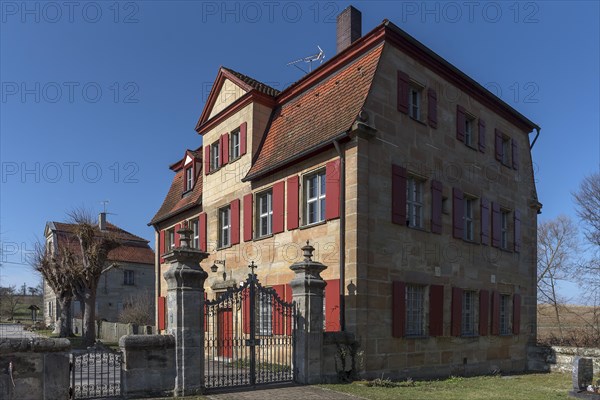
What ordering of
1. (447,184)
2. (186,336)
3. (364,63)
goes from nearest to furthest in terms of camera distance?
(186,336) → (364,63) → (447,184)

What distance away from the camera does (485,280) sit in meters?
17.3

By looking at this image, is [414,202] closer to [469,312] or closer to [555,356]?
[469,312]

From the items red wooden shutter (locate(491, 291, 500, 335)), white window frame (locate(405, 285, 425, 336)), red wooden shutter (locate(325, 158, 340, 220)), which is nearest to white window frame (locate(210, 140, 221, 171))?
red wooden shutter (locate(325, 158, 340, 220))

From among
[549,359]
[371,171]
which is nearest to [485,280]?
[549,359]

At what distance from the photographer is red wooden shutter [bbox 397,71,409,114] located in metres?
14.4

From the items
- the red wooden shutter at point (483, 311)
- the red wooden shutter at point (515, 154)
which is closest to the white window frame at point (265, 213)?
the red wooden shutter at point (483, 311)

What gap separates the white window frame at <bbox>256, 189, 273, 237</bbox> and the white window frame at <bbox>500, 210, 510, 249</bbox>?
8746 millimetres

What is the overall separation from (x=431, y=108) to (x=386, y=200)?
12.6 ft

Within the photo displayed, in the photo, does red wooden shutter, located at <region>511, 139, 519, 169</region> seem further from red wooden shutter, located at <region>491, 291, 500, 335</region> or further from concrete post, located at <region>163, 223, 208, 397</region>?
concrete post, located at <region>163, 223, 208, 397</region>

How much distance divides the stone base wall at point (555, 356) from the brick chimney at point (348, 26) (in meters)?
13.2

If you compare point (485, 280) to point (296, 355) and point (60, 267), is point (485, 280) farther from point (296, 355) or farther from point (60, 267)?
point (60, 267)

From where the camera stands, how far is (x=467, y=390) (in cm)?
1191

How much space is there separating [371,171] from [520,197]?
9.78m

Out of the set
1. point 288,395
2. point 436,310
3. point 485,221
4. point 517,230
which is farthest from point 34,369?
point 517,230
